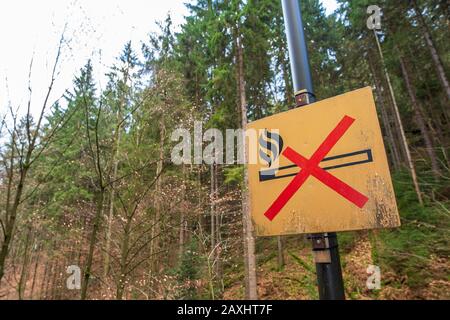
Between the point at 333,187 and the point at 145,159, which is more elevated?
the point at 145,159

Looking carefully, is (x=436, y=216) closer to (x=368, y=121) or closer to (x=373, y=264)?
(x=373, y=264)

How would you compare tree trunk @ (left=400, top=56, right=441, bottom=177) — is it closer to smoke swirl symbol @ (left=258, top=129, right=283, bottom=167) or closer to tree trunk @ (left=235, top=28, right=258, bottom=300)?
tree trunk @ (left=235, top=28, right=258, bottom=300)

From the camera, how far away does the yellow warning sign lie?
1.08 meters

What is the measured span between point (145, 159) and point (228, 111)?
537cm

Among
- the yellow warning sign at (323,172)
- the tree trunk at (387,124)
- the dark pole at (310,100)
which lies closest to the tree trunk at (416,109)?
the tree trunk at (387,124)

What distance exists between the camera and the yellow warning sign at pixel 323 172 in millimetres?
1085

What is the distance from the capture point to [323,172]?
47.2 inches

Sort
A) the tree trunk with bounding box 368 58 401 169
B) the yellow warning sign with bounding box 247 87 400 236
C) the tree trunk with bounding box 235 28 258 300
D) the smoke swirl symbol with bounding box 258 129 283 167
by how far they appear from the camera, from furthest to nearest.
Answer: the tree trunk with bounding box 368 58 401 169 < the tree trunk with bounding box 235 28 258 300 < the smoke swirl symbol with bounding box 258 129 283 167 < the yellow warning sign with bounding box 247 87 400 236

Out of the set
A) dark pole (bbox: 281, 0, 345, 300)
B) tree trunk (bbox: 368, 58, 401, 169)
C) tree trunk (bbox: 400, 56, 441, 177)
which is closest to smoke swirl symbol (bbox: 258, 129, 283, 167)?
dark pole (bbox: 281, 0, 345, 300)

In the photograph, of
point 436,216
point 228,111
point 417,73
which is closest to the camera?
point 436,216

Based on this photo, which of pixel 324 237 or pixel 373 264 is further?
pixel 373 264
